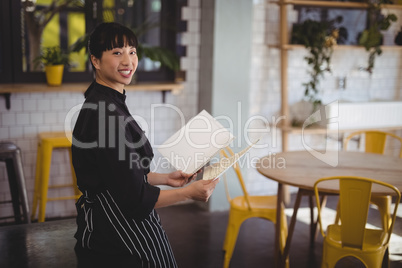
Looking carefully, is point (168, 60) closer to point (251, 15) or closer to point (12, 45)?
point (251, 15)

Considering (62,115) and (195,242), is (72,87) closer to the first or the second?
(62,115)

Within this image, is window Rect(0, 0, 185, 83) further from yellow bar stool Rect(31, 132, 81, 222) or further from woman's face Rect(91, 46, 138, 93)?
woman's face Rect(91, 46, 138, 93)

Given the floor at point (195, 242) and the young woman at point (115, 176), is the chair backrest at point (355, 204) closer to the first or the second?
the floor at point (195, 242)

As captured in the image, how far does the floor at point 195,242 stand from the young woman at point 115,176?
19cm

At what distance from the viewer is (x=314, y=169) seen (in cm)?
339

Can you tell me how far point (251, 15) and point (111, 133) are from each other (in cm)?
308

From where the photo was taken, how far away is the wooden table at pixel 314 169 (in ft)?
10.3

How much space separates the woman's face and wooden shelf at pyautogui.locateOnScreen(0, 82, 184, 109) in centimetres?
226

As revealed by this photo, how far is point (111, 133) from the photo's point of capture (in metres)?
1.79

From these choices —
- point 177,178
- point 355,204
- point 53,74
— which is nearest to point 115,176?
point 177,178

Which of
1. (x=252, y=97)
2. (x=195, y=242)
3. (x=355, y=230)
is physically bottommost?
(x=195, y=242)

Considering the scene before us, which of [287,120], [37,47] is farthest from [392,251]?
[37,47]

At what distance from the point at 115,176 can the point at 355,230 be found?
5.22ft

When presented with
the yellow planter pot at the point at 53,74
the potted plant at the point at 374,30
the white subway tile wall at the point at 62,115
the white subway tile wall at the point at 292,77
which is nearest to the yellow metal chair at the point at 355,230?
the white subway tile wall at the point at 62,115
